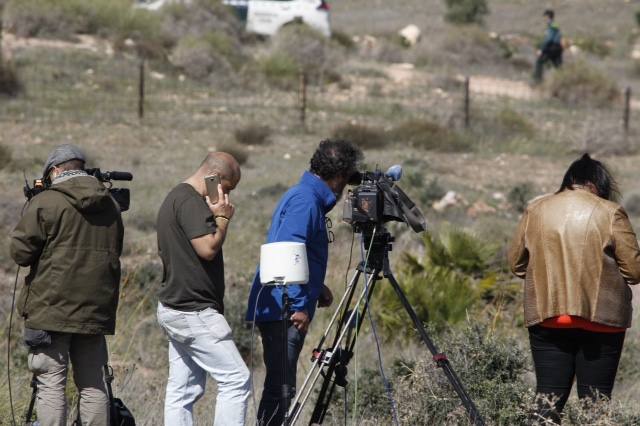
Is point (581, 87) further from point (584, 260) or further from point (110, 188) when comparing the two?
point (110, 188)

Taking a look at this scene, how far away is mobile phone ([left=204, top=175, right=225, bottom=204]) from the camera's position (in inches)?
193

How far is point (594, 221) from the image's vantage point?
5109 mm

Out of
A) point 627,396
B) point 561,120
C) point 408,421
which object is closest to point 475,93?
point 561,120

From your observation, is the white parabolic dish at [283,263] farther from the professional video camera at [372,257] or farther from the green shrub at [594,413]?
the green shrub at [594,413]

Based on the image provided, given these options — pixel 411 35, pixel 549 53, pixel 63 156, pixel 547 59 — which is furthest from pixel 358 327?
pixel 411 35

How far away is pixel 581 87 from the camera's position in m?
24.4

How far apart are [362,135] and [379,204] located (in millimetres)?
13112

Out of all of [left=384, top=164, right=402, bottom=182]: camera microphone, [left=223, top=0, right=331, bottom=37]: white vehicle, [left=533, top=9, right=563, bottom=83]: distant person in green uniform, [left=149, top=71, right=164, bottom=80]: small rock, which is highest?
[left=223, top=0, right=331, bottom=37]: white vehicle

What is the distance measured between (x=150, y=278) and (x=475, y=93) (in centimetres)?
1442

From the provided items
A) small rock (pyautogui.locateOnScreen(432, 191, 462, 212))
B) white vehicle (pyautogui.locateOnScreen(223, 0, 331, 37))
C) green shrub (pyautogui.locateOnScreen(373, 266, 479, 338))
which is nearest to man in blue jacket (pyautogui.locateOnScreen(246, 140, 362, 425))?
green shrub (pyautogui.locateOnScreen(373, 266, 479, 338))

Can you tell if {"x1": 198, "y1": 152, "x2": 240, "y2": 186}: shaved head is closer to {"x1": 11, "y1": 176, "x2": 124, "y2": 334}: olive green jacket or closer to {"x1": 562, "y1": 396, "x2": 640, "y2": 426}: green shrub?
{"x1": 11, "y1": 176, "x2": 124, "y2": 334}: olive green jacket

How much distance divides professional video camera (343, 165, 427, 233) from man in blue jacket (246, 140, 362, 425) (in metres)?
0.21

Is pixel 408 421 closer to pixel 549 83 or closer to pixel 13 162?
pixel 13 162

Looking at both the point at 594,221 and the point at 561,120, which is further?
the point at 561,120
